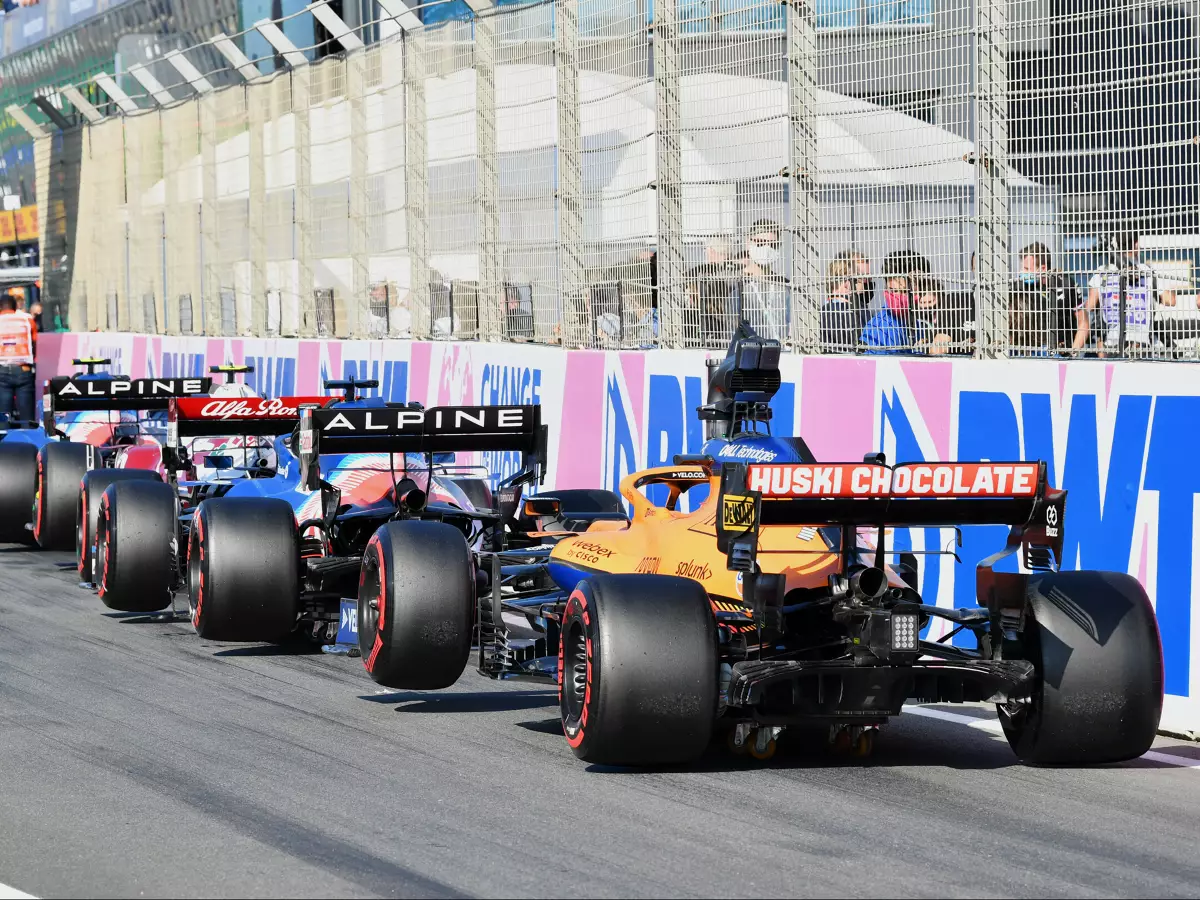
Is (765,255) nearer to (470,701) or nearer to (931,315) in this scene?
(931,315)

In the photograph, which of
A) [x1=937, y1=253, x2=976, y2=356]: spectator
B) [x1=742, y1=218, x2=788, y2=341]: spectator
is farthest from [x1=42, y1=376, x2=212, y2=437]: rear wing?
[x1=937, y1=253, x2=976, y2=356]: spectator

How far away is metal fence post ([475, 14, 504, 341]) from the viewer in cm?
1597

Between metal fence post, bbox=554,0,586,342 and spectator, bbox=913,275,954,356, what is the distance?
432 cm

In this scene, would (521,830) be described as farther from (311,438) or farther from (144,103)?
(144,103)

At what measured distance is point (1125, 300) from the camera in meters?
8.98

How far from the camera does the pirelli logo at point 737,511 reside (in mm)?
6457

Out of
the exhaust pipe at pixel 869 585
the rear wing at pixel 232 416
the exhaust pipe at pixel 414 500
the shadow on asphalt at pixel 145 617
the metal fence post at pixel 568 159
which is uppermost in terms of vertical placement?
the metal fence post at pixel 568 159

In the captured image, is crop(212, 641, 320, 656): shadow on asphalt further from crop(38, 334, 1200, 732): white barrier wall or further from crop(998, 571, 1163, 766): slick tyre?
crop(998, 571, 1163, 766): slick tyre

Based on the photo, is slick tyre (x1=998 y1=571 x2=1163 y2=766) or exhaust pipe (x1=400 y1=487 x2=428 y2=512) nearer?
slick tyre (x1=998 y1=571 x2=1163 y2=766)

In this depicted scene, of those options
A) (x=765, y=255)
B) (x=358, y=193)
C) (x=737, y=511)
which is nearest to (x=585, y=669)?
(x=737, y=511)

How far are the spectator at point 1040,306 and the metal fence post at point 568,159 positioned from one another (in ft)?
16.7

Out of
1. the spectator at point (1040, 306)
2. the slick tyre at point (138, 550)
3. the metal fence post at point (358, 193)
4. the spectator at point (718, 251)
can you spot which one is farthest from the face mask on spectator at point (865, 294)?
the metal fence post at point (358, 193)

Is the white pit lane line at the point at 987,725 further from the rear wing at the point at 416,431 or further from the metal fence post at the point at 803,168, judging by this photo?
the metal fence post at the point at 803,168

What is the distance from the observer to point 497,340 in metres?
16.1
